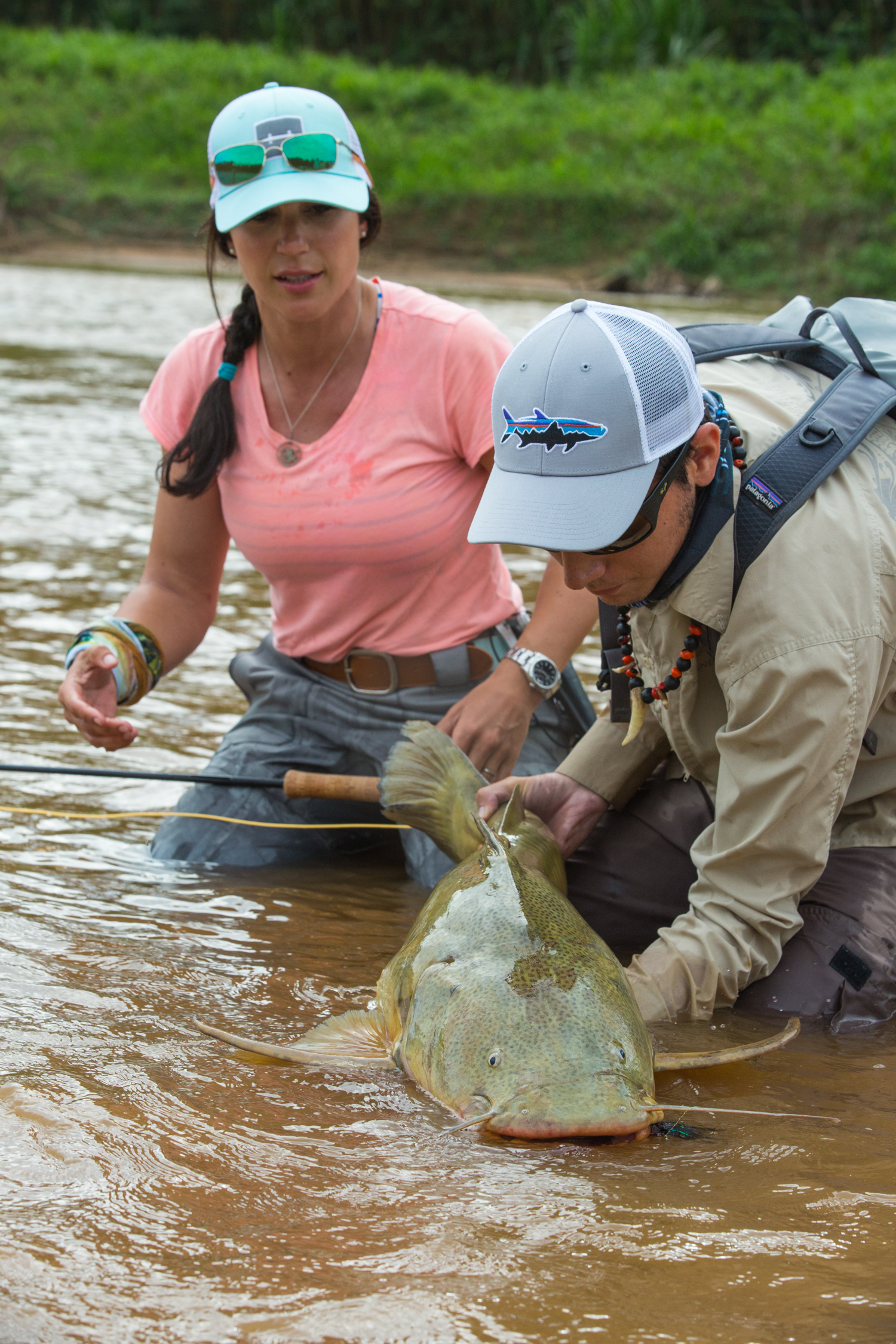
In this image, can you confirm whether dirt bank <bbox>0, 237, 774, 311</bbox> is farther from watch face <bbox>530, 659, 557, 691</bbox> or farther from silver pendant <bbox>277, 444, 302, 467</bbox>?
watch face <bbox>530, 659, 557, 691</bbox>

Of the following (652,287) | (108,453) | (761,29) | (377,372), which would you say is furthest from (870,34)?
(377,372)

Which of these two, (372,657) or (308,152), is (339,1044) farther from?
(308,152)

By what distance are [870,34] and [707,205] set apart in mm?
9555

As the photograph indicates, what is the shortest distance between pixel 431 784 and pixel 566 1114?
3.19ft

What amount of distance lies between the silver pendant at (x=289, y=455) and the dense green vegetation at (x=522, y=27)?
89.7 ft

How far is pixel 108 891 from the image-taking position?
3.19 meters

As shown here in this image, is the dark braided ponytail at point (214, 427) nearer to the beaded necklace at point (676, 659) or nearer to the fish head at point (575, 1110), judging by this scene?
the beaded necklace at point (676, 659)

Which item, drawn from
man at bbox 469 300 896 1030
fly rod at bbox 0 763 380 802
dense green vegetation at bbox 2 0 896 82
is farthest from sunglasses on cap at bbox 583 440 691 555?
dense green vegetation at bbox 2 0 896 82

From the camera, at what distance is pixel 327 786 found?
326 cm

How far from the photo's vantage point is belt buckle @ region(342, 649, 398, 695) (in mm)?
3359

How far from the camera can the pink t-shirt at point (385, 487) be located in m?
3.21

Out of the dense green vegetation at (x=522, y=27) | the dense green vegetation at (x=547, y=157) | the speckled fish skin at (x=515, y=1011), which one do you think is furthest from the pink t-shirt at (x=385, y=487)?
the dense green vegetation at (x=522, y=27)

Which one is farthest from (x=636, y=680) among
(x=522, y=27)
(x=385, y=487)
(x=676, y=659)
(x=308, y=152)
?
(x=522, y=27)

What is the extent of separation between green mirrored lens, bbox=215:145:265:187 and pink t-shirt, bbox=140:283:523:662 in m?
0.42
